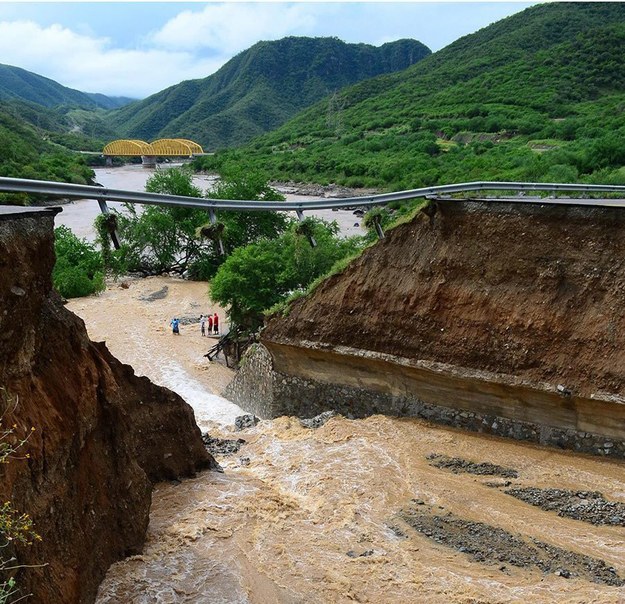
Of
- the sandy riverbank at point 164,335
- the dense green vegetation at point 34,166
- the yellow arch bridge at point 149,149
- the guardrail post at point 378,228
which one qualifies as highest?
the yellow arch bridge at point 149,149

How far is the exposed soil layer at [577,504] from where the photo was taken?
34.3ft

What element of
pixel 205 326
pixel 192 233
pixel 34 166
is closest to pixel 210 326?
pixel 205 326

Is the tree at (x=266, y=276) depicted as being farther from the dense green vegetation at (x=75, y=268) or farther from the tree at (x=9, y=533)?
the tree at (x=9, y=533)

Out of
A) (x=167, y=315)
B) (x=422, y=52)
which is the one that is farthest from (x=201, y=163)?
(x=422, y=52)

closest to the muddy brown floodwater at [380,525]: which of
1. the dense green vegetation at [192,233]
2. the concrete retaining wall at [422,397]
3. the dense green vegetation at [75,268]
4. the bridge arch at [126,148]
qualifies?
the concrete retaining wall at [422,397]

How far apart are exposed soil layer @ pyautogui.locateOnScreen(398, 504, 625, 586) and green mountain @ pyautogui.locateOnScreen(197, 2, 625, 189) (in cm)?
2511

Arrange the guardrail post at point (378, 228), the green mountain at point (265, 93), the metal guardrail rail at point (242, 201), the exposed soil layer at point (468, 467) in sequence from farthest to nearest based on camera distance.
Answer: the green mountain at point (265, 93), the guardrail post at point (378, 228), the exposed soil layer at point (468, 467), the metal guardrail rail at point (242, 201)

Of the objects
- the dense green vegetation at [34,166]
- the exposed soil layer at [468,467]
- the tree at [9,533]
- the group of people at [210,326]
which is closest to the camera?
the tree at [9,533]

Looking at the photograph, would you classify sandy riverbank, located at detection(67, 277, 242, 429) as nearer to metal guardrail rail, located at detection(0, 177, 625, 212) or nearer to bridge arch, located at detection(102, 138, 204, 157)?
metal guardrail rail, located at detection(0, 177, 625, 212)

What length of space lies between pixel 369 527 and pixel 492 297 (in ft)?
20.2

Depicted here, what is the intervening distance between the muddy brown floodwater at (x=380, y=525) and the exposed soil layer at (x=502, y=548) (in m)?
0.03

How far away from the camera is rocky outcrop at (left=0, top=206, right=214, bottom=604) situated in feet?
24.7

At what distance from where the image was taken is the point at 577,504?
1088cm

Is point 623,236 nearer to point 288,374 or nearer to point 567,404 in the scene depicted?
point 567,404
